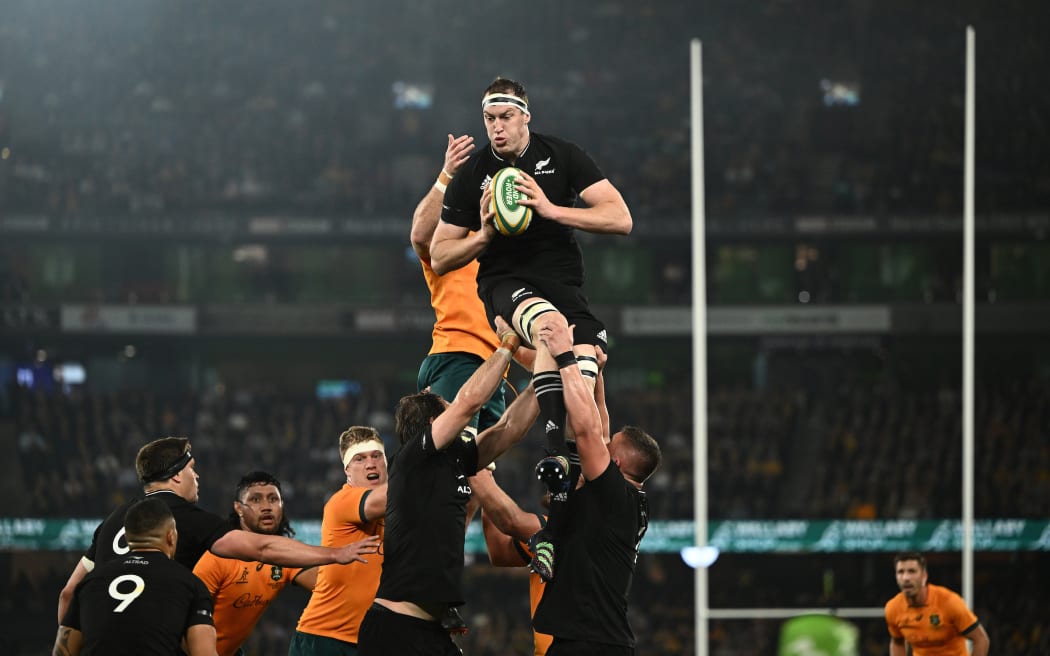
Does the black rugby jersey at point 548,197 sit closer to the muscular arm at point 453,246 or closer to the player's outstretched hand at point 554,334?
the muscular arm at point 453,246

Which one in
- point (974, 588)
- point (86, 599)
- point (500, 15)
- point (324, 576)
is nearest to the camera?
point (86, 599)

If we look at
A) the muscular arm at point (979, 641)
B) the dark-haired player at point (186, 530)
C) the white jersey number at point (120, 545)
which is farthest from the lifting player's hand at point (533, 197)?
the muscular arm at point (979, 641)

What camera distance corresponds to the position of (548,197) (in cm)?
524

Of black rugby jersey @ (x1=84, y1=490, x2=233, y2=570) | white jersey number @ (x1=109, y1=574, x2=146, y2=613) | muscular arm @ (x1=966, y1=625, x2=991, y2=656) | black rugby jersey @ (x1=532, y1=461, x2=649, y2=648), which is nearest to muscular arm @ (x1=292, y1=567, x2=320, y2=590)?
black rugby jersey @ (x1=84, y1=490, x2=233, y2=570)

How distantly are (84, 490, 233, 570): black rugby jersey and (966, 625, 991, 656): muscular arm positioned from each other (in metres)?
5.92

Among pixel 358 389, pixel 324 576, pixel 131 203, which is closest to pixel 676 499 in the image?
pixel 358 389

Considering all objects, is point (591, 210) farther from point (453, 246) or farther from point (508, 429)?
point (508, 429)

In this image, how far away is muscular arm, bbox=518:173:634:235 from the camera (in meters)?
5.00

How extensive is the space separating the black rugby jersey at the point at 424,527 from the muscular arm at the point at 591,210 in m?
0.97

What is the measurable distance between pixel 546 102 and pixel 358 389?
7061mm

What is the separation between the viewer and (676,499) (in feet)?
69.9

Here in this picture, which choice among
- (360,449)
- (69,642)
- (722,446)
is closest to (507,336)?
(360,449)

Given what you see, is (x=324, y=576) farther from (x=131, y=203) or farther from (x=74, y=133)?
(x=74, y=133)

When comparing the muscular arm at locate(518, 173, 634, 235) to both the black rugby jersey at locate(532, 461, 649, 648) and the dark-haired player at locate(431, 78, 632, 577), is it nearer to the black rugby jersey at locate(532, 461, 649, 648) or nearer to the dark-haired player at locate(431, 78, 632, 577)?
the dark-haired player at locate(431, 78, 632, 577)
